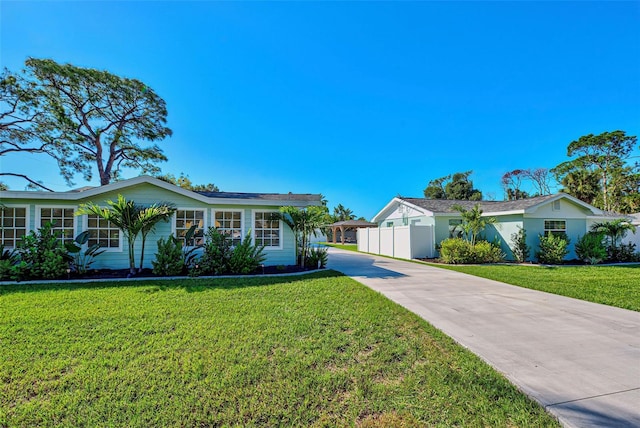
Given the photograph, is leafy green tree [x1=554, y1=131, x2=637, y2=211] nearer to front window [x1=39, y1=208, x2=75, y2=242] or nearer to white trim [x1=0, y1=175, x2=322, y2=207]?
white trim [x1=0, y1=175, x2=322, y2=207]

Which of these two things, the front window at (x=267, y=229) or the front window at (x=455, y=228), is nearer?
the front window at (x=267, y=229)

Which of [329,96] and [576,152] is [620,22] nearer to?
[329,96]

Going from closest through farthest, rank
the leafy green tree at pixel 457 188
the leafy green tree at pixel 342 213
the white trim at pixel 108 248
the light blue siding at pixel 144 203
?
the light blue siding at pixel 144 203 < the white trim at pixel 108 248 < the leafy green tree at pixel 457 188 < the leafy green tree at pixel 342 213

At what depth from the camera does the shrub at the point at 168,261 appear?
29.4ft

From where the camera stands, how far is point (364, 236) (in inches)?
875

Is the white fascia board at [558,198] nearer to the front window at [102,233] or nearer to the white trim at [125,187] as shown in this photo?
the white trim at [125,187]

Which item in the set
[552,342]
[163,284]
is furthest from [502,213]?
[163,284]

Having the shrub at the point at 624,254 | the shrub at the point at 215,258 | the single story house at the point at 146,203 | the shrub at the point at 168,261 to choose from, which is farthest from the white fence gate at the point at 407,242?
the shrub at the point at 168,261

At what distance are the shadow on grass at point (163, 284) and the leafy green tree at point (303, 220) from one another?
8.24 ft

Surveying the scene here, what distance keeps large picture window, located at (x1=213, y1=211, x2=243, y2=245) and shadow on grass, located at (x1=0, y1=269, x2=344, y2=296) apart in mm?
2637

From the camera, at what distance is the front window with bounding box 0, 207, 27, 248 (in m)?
9.21

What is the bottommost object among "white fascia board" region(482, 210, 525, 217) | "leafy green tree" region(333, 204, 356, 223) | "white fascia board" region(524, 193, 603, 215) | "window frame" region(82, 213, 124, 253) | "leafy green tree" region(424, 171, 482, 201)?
"window frame" region(82, 213, 124, 253)

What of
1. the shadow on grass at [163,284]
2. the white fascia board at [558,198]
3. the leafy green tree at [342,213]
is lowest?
the shadow on grass at [163,284]

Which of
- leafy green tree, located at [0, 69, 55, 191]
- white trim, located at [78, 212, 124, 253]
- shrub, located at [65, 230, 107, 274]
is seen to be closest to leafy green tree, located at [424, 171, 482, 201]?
white trim, located at [78, 212, 124, 253]
